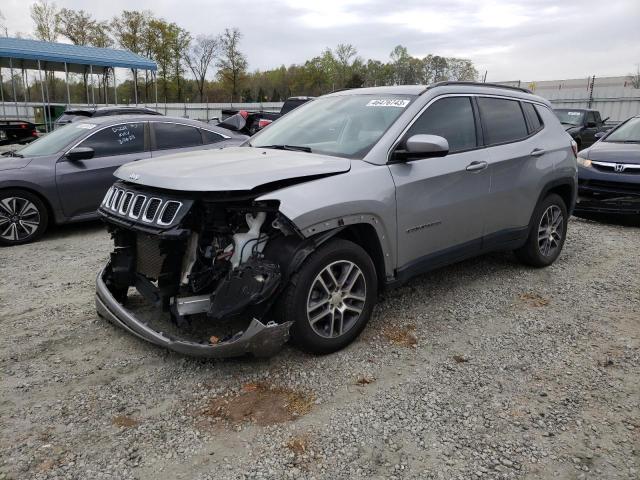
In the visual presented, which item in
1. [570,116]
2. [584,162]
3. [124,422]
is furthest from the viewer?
[570,116]

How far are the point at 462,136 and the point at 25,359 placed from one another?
3.76 metres

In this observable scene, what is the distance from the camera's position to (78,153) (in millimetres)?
6668

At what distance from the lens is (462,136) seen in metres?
4.34

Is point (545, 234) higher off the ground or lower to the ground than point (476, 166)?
lower

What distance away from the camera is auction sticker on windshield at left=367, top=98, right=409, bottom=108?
4.02 meters

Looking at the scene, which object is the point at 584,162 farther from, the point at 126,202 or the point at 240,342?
the point at 126,202

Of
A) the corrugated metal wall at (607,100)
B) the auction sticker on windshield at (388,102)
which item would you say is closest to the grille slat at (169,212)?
the auction sticker on windshield at (388,102)

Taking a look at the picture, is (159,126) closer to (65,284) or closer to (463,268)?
(65,284)

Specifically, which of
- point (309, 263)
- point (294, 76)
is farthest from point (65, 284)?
point (294, 76)

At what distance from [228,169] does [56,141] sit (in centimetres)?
495

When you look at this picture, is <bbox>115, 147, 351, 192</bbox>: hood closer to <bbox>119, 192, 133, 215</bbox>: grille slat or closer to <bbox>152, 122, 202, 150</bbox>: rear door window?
<bbox>119, 192, 133, 215</bbox>: grille slat

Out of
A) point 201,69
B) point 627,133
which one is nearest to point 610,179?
point 627,133

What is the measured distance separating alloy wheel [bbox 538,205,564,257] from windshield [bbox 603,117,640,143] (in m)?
4.12

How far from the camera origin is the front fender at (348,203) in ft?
10.3
